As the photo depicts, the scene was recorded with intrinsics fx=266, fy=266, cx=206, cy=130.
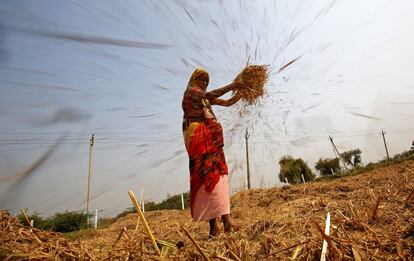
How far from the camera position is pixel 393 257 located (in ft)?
4.25

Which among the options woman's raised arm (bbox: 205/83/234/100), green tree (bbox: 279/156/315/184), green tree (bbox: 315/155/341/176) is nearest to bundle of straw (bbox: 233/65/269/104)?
woman's raised arm (bbox: 205/83/234/100)

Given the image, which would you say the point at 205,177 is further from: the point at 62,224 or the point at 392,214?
the point at 62,224

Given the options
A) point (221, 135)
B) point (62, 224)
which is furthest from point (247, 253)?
point (62, 224)

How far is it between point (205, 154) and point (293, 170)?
3925 centimetres

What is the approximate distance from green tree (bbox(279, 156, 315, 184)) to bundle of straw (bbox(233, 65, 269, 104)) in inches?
1449

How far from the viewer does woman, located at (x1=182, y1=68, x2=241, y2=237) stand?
11.2ft

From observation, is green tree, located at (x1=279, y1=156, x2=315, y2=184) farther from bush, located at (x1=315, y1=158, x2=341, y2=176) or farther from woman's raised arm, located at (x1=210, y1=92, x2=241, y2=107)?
woman's raised arm, located at (x1=210, y1=92, x2=241, y2=107)

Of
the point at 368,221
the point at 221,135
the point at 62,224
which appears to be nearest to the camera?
the point at 368,221

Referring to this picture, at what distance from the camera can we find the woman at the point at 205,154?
11.2ft

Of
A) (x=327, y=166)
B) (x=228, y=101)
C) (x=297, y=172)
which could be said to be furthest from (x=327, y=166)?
(x=228, y=101)

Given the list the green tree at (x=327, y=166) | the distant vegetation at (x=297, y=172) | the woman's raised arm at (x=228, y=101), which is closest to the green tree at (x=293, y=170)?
the distant vegetation at (x=297, y=172)

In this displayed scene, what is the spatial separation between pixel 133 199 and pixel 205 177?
211 cm

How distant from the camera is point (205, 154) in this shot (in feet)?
11.8

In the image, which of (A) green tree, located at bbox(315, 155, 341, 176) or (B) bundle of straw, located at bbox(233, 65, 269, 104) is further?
(A) green tree, located at bbox(315, 155, 341, 176)
